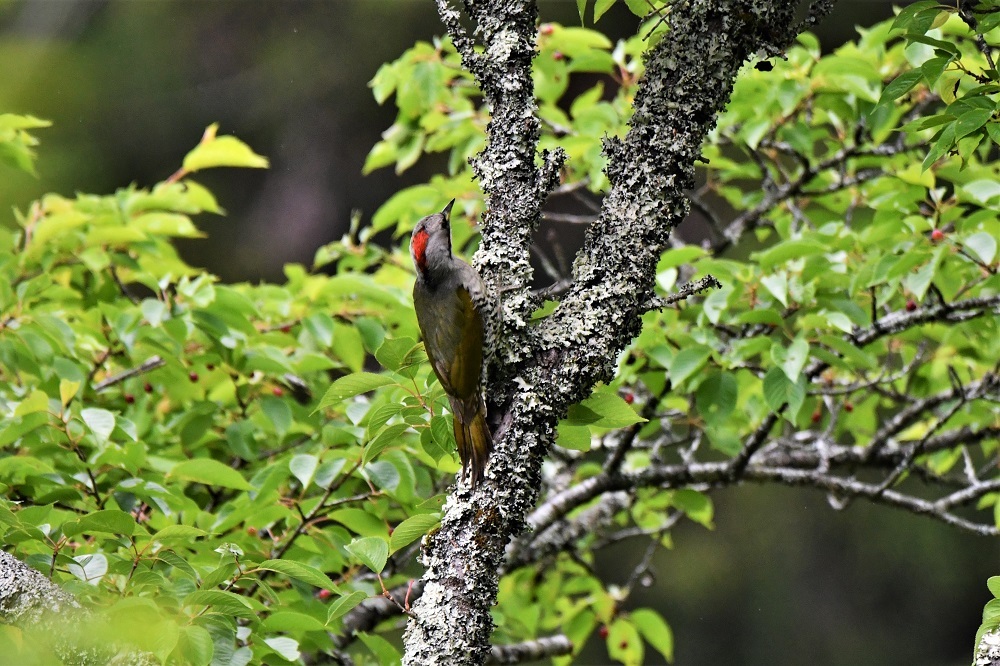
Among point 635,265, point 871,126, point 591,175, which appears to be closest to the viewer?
point 635,265

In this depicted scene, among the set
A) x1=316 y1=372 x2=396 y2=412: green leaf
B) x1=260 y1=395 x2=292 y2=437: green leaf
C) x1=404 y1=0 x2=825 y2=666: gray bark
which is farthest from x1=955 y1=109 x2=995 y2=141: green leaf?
x1=260 y1=395 x2=292 y2=437: green leaf

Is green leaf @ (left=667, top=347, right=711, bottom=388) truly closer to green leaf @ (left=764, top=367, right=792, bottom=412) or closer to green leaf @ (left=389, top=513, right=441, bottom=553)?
green leaf @ (left=764, top=367, right=792, bottom=412)

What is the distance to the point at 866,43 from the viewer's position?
2188 millimetres

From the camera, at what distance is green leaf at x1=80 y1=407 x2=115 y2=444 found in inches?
58.3

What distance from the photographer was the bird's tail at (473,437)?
3.63ft

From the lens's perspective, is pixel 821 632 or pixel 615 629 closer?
pixel 615 629

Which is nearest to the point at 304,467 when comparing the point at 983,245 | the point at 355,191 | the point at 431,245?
the point at 431,245

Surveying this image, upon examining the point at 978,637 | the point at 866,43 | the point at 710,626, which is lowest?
the point at 710,626

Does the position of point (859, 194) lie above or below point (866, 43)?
below

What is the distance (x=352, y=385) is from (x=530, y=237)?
1.05 feet

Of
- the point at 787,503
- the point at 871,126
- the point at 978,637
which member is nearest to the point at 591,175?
the point at 871,126

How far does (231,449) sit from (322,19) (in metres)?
6.27

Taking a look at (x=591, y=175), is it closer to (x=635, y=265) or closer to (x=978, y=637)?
(x=635, y=265)

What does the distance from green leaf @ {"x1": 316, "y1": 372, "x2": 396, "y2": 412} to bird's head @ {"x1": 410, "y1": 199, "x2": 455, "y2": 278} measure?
21 cm
